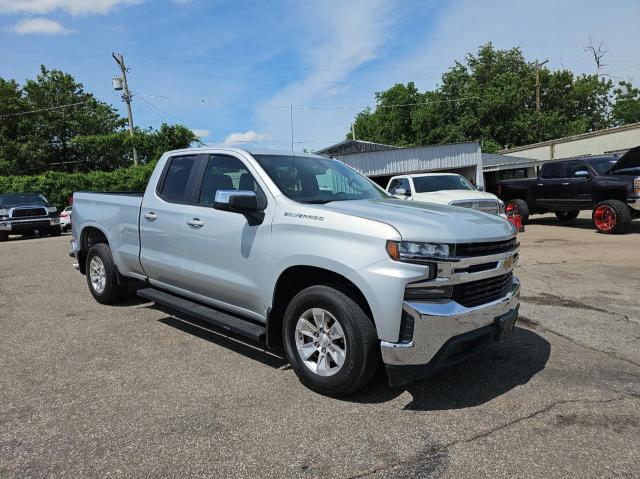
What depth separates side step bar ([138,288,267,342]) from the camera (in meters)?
3.95

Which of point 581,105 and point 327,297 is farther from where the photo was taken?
point 581,105

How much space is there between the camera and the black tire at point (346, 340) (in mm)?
3291

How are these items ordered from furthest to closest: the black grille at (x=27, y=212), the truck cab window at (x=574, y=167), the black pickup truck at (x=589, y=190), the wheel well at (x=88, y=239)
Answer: the black grille at (x=27, y=212) → the truck cab window at (x=574, y=167) → the black pickup truck at (x=589, y=190) → the wheel well at (x=88, y=239)

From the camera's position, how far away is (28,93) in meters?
45.4

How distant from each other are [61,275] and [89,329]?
4.09 metres

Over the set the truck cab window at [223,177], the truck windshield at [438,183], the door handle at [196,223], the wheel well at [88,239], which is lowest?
the wheel well at [88,239]

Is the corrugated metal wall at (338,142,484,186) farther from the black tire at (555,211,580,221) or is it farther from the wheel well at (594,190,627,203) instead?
the wheel well at (594,190,627,203)

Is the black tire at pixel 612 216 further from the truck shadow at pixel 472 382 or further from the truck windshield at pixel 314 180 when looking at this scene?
the truck windshield at pixel 314 180

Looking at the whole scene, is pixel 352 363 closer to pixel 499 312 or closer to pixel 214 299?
pixel 499 312

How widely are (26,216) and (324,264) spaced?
60.5ft

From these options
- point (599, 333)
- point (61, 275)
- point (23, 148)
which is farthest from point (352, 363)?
point (23, 148)

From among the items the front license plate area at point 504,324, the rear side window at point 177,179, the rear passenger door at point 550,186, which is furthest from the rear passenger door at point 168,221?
the rear passenger door at point 550,186

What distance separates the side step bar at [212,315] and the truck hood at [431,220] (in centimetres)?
115

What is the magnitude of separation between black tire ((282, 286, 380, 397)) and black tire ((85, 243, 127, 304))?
322 cm
